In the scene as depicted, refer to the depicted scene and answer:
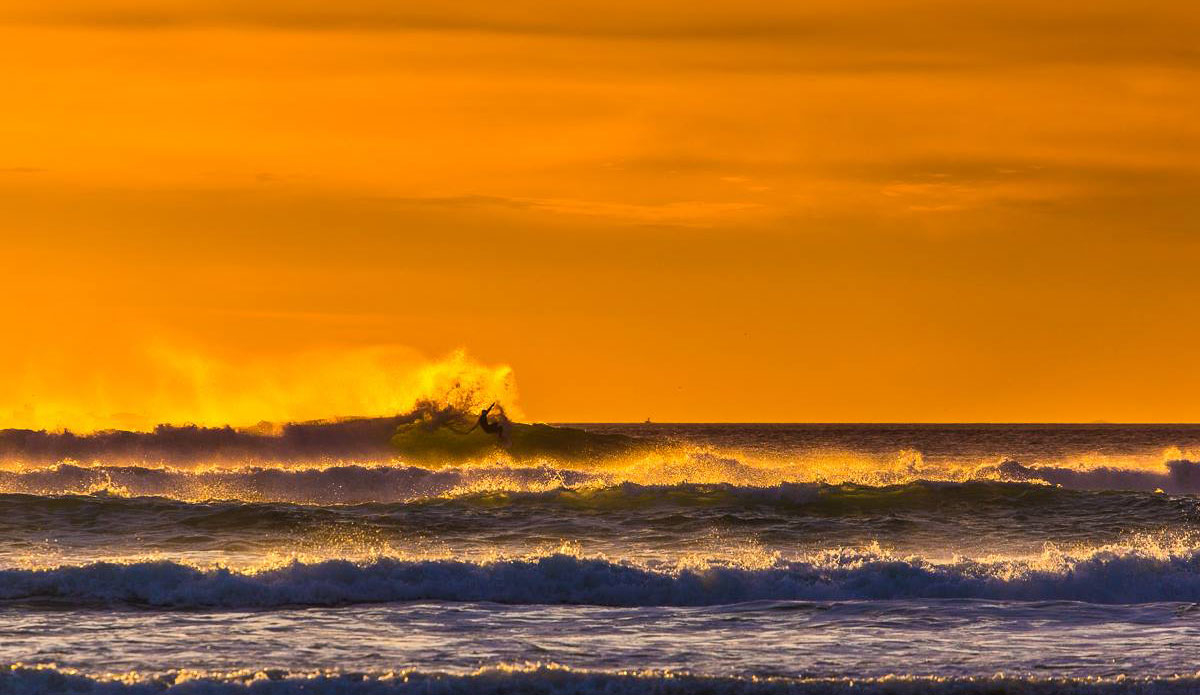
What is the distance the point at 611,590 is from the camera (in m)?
20.0

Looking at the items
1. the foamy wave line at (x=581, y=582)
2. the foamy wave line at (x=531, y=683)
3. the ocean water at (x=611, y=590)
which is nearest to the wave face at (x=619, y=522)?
the ocean water at (x=611, y=590)

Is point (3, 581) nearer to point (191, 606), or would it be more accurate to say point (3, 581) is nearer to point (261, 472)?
point (191, 606)

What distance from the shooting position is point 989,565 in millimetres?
21875

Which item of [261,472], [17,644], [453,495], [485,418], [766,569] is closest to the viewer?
[17,644]

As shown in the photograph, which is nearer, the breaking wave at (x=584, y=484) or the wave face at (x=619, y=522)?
the wave face at (x=619, y=522)

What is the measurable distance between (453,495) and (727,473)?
432 inches

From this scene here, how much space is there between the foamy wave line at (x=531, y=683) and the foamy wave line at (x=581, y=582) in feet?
16.4

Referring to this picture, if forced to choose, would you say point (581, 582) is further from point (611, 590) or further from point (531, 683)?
point (531, 683)

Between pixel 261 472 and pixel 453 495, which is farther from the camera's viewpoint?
pixel 261 472

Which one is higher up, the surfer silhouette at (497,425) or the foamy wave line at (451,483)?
the surfer silhouette at (497,425)

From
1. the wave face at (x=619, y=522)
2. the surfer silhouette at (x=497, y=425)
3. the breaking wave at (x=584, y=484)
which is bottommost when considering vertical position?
the wave face at (x=619, y=522)

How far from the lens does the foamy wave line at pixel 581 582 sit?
1958 cm

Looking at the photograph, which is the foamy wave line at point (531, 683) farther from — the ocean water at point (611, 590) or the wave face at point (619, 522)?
the wave face at point (619, 522)

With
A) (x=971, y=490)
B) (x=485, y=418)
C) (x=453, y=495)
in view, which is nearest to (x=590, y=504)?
(x=453, y=495)
